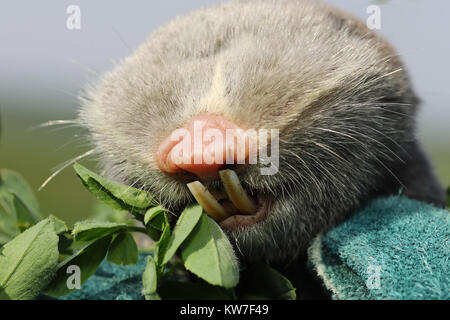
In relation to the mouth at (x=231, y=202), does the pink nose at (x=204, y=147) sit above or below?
above

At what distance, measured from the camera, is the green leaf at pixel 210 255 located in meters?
0.94

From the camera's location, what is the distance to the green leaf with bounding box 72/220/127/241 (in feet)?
3.46

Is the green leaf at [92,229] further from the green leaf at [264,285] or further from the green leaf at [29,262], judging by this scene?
the green leaf at [264,285]

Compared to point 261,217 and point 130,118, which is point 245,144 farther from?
point 130,118

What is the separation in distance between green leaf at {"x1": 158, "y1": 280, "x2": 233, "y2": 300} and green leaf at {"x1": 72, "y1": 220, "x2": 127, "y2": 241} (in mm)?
175

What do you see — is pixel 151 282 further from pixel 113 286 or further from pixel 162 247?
pixel 113 286

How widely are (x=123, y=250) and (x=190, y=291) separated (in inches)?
7.3

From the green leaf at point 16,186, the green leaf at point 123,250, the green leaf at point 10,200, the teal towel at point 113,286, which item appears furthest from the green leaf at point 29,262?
the green leaf at point 16,186

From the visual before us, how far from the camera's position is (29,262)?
100cm

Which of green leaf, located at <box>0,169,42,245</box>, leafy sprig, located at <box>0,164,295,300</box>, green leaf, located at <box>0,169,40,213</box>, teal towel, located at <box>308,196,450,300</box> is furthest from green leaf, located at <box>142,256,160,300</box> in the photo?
green leaf, located at <box>0,169,40,213</box>

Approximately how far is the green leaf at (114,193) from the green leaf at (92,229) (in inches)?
2.5

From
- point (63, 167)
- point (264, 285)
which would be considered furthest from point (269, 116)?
point (63, 167)
